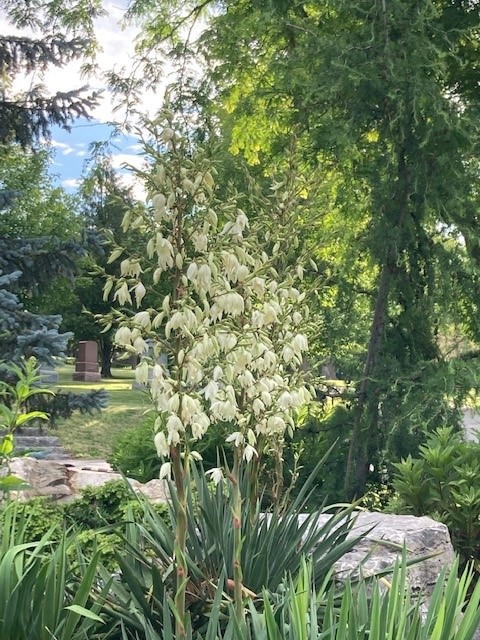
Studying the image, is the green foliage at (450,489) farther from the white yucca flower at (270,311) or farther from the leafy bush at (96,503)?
the white yucca flower at (270,311)

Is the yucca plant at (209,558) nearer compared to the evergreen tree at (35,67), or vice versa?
the yucca plant at (209,558)

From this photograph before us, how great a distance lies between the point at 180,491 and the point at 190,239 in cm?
84

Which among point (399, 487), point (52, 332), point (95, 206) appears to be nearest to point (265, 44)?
point (52, 332)

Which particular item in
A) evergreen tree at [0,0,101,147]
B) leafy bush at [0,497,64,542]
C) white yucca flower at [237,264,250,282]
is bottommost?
leafy bush at [0,497,64,542]

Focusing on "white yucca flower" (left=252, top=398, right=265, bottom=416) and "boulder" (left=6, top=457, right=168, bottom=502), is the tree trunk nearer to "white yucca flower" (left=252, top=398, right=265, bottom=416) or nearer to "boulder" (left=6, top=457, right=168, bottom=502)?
"boulder" (left=6, top=457, right=168, bottom=502)

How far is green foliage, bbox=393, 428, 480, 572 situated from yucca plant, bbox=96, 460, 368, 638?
64.5 inches

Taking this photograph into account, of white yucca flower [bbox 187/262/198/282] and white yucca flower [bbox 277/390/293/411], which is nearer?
white yucca flower [bbox 187/262/198/282]

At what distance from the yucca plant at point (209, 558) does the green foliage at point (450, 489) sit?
1.64 metres

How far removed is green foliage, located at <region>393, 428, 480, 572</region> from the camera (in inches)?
193

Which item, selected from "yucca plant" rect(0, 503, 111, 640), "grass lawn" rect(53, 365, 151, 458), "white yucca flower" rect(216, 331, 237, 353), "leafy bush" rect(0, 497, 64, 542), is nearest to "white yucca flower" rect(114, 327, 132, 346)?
"white yucca flower" rect(216, 331, 237, 353)

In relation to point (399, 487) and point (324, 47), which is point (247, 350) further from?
point (324, 47)

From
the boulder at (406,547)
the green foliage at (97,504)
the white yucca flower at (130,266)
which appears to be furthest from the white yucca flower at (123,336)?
the green foliage at (97,504)

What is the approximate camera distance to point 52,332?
267 inches

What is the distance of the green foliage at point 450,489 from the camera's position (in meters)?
4.91
